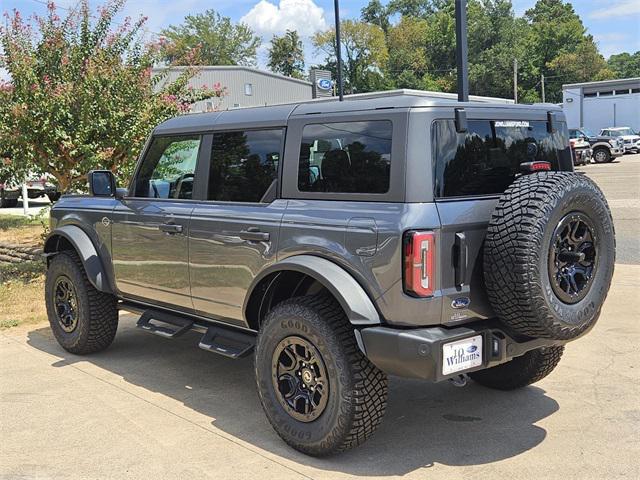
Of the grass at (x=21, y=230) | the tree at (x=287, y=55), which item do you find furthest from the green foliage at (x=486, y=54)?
the grass at (x=21, y=230)

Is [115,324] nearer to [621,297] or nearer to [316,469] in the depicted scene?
[316,469]

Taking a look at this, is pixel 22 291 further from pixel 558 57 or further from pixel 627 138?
pixel 558 57

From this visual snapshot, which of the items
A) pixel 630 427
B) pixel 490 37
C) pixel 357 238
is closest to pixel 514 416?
pixel 630 427

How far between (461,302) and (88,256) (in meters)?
3.24

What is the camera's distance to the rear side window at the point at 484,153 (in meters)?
3.45

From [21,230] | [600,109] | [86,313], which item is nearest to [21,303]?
[86,313]

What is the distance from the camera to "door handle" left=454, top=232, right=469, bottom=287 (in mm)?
3299

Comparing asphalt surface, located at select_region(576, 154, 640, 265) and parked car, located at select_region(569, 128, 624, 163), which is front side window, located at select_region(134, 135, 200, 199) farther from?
parked car, located at select_region(569, 128, 624, 163)

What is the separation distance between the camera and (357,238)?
3.39 m

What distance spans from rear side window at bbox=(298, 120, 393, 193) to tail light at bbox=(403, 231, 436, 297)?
0.35 metres

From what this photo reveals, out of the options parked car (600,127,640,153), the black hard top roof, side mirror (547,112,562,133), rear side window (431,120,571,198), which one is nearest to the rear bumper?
rear side window (431,120,571,198)

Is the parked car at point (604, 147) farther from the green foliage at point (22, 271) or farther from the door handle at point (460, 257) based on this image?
the door handle at point (460, 257)

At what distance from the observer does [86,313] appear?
5441 millimetres

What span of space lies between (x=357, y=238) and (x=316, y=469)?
123 centimetres
